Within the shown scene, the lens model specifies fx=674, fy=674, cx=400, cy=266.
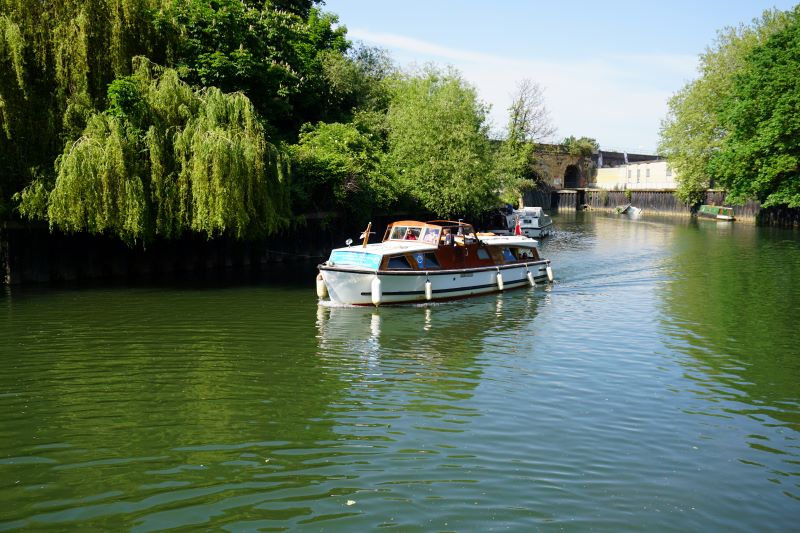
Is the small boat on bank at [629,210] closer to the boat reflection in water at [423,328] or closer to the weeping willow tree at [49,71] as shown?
the boat reflection in water at [423,328]

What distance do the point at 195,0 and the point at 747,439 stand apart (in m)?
30.8

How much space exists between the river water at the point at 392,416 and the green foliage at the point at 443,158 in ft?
67.7

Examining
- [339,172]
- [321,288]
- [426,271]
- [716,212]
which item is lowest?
[321,288]

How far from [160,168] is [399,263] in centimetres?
927

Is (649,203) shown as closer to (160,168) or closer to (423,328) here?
(423,328)

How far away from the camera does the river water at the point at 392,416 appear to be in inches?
337

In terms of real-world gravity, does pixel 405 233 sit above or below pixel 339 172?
below

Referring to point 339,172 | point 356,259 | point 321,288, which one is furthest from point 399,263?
point 339,172

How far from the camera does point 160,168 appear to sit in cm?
2430

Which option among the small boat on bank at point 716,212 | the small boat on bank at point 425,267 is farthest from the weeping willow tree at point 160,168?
the small boat on bank at point 716,212

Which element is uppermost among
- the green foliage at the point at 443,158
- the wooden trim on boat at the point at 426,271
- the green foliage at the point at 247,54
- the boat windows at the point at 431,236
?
the green foliage at the point at 247,54

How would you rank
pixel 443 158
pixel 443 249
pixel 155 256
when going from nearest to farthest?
pixel 443 249
pixel 155 256
pixel 443 158

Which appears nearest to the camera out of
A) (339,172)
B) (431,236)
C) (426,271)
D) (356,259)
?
(356,259)

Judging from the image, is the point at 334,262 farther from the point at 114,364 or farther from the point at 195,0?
the point at 195,0
